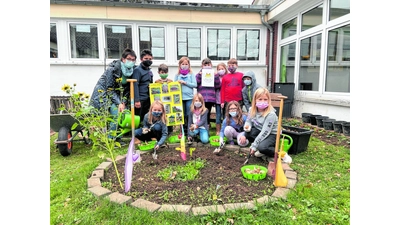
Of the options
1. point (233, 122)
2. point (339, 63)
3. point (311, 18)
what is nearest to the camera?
point (233, 122)

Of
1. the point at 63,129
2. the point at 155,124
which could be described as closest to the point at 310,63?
the point at 155,124

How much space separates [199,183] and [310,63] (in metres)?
6.20

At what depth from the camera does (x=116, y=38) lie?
26.9 ft

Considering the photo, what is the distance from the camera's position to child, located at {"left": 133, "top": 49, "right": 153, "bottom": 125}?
441 cm

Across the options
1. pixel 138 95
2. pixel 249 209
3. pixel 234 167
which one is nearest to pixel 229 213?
pixel 249 209

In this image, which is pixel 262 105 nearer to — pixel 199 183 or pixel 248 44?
pixel 199 183

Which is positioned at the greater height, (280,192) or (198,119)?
(198,119)

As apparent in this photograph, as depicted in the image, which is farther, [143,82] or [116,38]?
[116,38]

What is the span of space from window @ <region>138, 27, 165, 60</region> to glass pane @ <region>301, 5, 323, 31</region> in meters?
4.85

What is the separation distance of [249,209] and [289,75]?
23.1ft

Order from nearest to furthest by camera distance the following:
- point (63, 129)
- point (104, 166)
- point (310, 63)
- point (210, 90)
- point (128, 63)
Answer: point (104, 166) → point (63, 129) → point (128, 63) → point (210, 90) → point (310, 63)

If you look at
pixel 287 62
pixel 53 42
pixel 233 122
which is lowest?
pixel 233 122

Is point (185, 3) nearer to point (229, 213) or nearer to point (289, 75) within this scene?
point (289, 75)

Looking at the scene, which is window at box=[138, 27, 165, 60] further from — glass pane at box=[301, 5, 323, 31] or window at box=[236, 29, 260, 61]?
glass pane at box=[301, 5, 323, 31]
